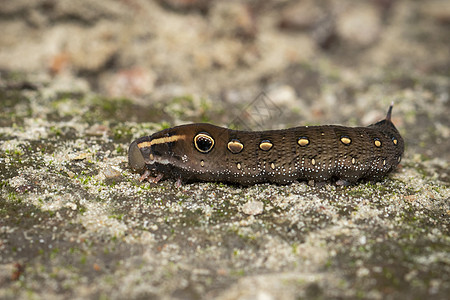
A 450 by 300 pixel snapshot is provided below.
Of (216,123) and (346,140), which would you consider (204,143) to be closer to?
(346,140)

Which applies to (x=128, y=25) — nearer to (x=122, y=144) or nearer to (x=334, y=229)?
(x=122, y=144)

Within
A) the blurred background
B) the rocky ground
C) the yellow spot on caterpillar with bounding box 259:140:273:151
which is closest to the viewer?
the rocky ground

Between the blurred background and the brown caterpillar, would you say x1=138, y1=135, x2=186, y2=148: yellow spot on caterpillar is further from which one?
the blurred background

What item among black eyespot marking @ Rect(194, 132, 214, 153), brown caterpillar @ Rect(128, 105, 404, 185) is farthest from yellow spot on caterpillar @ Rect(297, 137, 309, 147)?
black eyespot marking @ Rect(194, 132, 214, 153)

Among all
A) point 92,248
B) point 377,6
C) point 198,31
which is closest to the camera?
point 92,248

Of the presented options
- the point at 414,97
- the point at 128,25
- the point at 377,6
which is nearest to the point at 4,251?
the point at 128,25
